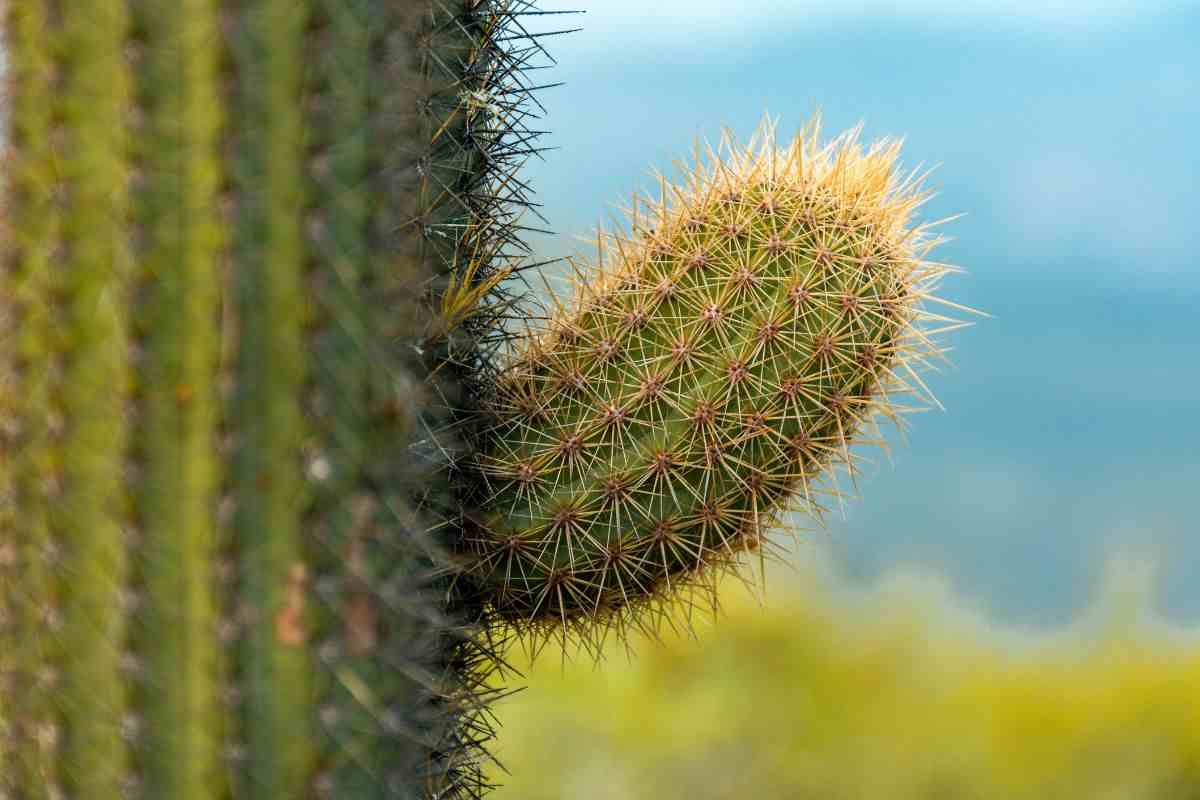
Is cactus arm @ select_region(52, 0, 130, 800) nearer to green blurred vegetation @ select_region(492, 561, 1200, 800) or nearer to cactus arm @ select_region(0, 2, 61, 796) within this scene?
cactus arm @ select_region(0, 2, 61, 796)

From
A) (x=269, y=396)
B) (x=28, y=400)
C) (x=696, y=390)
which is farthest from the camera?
(x=696, y=390)

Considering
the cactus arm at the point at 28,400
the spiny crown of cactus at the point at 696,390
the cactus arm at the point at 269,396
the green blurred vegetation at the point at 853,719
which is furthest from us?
the green blurred vegetation at the point at 853,719

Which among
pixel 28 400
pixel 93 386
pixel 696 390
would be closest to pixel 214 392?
pixel 93 386

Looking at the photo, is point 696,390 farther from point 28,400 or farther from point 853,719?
point 853,719

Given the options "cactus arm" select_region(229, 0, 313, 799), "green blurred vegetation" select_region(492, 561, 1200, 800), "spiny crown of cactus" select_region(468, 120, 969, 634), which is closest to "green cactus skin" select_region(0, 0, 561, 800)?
"cactus arm" select_region(229, 0, 313, 799)

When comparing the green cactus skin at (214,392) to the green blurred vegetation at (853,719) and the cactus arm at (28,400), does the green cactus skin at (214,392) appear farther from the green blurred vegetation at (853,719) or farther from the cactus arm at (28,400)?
the green blurred vegetation at (853,719)

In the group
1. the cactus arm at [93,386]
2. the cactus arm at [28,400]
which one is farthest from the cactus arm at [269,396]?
the cactus arm at [28,400]

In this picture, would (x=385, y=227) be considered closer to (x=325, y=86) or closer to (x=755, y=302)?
(x=325, y=86)
